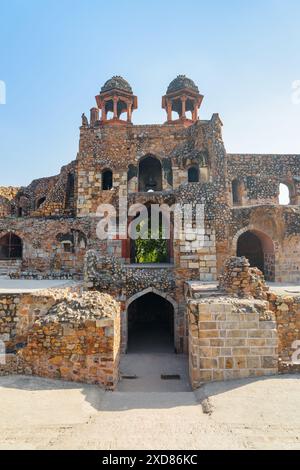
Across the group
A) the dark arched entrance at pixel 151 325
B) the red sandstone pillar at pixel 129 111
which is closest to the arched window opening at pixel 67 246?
the dark arched entrance at pixel 151 325

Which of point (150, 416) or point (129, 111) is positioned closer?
point (150, 416)

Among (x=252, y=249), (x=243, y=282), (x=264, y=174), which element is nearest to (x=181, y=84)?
(x=264, y=174)

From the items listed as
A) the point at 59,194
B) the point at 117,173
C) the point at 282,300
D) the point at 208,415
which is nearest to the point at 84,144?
the point at 117,173

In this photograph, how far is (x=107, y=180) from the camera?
17812 millimetres

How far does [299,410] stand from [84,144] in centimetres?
1674

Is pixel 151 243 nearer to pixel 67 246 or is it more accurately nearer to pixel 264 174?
pixel 67 246

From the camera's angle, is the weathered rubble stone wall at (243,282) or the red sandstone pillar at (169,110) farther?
the red sandstone pillar at (169,110)

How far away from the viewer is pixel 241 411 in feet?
15.5

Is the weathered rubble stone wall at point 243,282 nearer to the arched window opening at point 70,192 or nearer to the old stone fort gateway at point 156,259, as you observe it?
the old stone fort gateway at point 156,259

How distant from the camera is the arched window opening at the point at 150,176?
19484 millimetres

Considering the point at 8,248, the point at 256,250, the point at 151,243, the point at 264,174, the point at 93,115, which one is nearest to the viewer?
the point at 256,250

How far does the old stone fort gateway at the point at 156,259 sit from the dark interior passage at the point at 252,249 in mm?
56

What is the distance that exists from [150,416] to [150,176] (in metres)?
16.7
